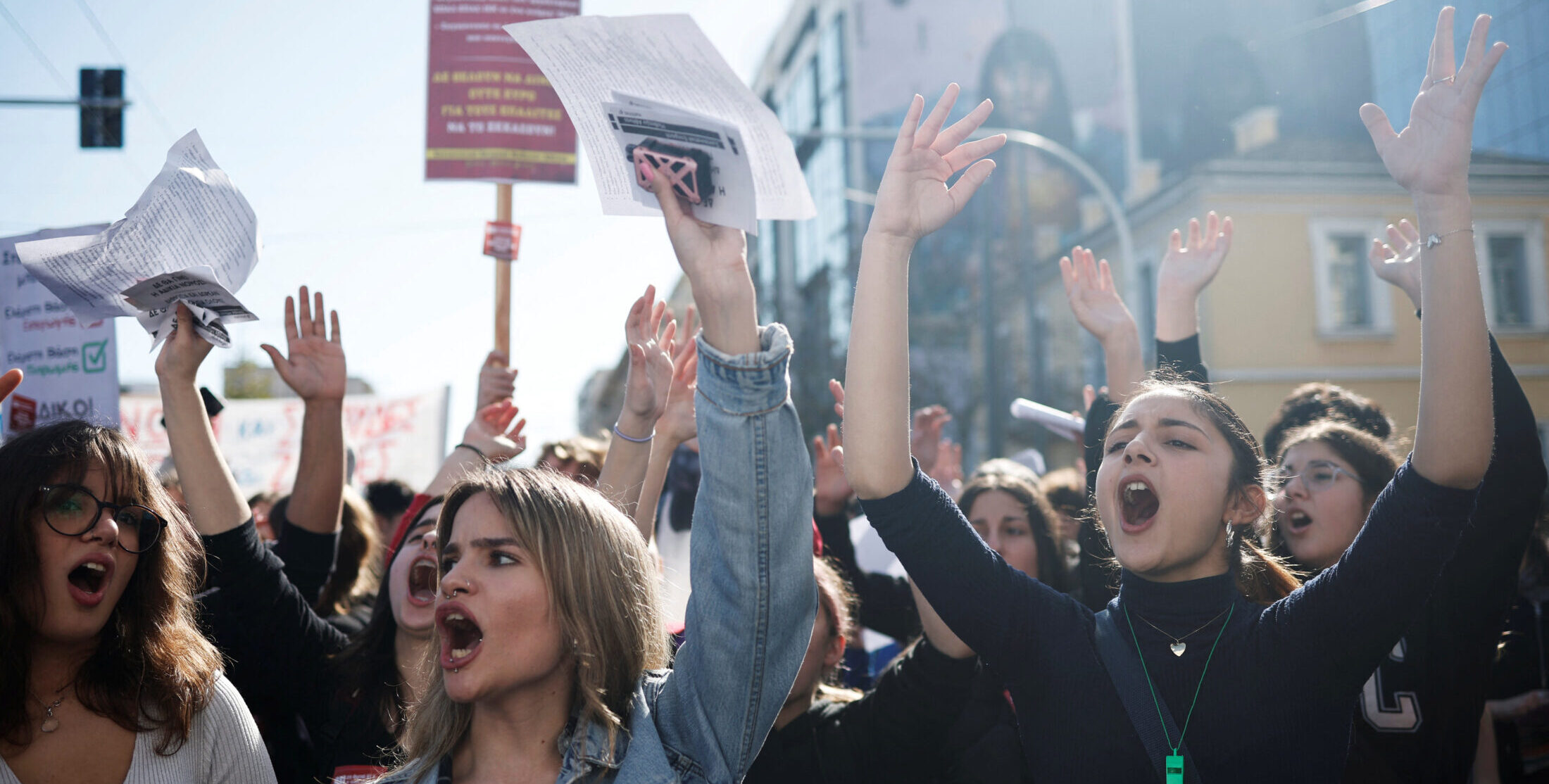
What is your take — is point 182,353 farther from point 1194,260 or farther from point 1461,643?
point 1461,643

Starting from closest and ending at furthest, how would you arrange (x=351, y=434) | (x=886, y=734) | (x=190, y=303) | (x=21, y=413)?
(x=190, y=303)
(x=886, y=734)
(x=21, y=413)
(x=351, y=434)

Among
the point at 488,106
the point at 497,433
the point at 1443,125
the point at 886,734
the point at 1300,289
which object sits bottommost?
the point at 886,734

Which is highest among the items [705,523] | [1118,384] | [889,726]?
[1118,384]

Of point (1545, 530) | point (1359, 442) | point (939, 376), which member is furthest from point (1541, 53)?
point (939, 376)

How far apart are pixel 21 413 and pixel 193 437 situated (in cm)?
191

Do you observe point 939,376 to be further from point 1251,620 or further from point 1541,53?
point 1251,620

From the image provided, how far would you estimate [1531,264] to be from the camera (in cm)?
1934

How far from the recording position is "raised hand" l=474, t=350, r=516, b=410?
3934 millimetres

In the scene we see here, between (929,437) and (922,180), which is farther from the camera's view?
(929,437)

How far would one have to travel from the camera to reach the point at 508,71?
4.70 m

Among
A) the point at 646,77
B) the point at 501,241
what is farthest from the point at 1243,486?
the point at 501,241

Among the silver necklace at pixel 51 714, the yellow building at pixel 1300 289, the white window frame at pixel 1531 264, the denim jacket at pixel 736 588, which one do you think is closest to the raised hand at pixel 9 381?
the silver necklace at pixel 51 714

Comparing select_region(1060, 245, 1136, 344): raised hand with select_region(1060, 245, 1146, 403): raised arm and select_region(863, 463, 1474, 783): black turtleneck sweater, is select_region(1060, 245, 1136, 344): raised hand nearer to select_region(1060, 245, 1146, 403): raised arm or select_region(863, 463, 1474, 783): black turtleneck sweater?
select_region(1060, 245, 1146, 403): raised arm

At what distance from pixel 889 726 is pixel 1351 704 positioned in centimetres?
107
